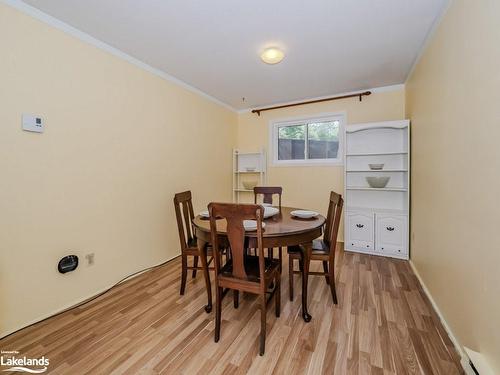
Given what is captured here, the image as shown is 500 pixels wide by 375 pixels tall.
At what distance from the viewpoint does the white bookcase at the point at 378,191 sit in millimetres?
2994

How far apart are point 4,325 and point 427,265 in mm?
3427

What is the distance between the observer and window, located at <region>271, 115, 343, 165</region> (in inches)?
144

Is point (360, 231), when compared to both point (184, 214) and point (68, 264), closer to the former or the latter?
point (184, 214)

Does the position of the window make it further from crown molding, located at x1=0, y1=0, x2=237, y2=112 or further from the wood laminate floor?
the wood laminate floor

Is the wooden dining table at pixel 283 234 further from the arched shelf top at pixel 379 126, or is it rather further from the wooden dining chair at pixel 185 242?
the arched shelf top at pixel 379 126

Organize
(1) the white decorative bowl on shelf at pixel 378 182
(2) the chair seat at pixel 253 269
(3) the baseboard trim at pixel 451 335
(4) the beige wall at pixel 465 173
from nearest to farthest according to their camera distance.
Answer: (4) the beige wall at pixel 465 173 → (3) the baseboard trim at pixel 451 335 → (2) the chair seat at pixel 253 269 → (1) the white decorative bowl on shelf at pixel 378 182

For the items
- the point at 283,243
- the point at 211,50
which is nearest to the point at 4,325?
the point at 283,243

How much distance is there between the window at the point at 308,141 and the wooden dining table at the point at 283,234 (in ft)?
6.45

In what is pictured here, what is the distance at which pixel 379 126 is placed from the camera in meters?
3.08

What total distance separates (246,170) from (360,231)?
2.14 m

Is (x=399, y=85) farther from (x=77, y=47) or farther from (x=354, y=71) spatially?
(x=77, y=47)

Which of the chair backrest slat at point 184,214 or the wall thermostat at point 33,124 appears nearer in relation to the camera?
the wall thermostat at point 33,124

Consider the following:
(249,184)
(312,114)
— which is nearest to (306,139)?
(312,114)

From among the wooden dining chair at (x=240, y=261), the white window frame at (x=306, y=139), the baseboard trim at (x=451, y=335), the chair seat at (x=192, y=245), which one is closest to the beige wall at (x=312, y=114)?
the white window frame at (x=306, y=139)
